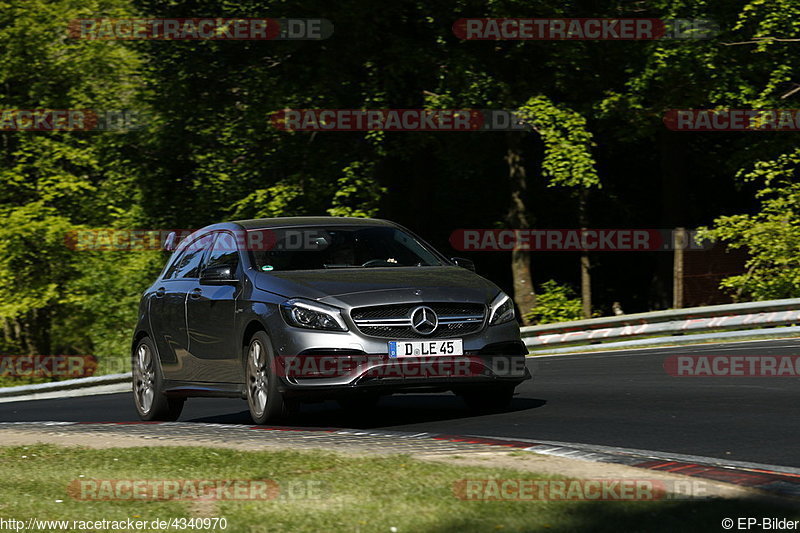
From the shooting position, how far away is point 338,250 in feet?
36.2

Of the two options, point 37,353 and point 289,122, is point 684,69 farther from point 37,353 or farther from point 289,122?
point 37,353

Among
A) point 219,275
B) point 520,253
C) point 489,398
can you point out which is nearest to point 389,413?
point 489,398

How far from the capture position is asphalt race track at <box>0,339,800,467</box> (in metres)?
8.86

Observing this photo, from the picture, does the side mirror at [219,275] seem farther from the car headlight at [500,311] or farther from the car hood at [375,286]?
the car headlight at [500,311]

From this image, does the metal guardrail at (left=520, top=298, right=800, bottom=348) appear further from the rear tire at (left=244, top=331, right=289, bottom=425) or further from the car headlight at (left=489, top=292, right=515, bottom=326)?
the rear tire at (left=244, top=331, right=289, bottom=425)

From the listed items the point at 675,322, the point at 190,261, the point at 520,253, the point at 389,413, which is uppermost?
the point at 190,261

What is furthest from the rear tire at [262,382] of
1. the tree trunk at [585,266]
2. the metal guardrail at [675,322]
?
the tree trunk at [585,266]

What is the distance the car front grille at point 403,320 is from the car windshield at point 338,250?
3.42ft

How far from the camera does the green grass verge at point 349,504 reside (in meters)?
5.77

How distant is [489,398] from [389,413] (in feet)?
3.62

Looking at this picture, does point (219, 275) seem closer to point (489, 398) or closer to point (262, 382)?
point (262, 382)

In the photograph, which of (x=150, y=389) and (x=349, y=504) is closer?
(x=349, y=504)

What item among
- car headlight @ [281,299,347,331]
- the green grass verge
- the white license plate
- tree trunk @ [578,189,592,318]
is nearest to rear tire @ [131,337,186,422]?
car headlight @ [281,299,347,331]

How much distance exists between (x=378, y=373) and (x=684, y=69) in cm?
1662
